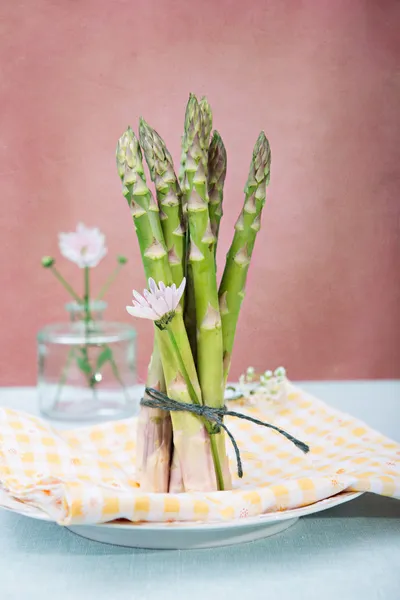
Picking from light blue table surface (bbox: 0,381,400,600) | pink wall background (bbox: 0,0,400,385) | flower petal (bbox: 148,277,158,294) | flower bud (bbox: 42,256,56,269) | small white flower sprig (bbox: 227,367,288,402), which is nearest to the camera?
light blue table surface (bbox: 0,381,400,600)

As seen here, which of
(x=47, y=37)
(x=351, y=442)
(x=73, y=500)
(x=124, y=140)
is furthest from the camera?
(x=47, y=37)

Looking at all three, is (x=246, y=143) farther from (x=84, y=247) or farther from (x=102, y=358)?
(x=102, y=358)

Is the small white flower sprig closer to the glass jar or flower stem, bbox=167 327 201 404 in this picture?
the glass jar

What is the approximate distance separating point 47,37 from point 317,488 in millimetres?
2000

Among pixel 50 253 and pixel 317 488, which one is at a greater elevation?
pixel 50 253

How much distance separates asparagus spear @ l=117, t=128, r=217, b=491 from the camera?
671 mm

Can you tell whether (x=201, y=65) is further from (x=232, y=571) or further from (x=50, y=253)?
(x=232, y=571)

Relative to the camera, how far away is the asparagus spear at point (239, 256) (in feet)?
2.36

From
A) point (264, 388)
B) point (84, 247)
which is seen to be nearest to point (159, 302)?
point (264, 388)

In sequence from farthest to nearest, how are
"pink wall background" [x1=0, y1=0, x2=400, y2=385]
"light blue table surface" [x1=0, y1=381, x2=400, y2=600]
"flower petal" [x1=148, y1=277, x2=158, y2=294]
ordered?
"pink wall background" [x1=0, y1=0, x2=400, y2=385] → "flower petal" [x1=148, y1=277, x2=158, y2=294] → "light blue table surface" [x1=0, y1=381, x2=400, y2=600]

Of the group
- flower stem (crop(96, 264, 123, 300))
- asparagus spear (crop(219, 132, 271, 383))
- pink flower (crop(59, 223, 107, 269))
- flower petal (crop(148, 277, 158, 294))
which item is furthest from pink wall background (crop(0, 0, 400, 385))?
flower petal (crop(148, 277, 158, 294))

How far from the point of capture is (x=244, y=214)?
72 cm

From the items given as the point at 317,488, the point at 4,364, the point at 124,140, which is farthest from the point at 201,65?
the point at 317,488

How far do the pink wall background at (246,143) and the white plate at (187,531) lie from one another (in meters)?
1.62
